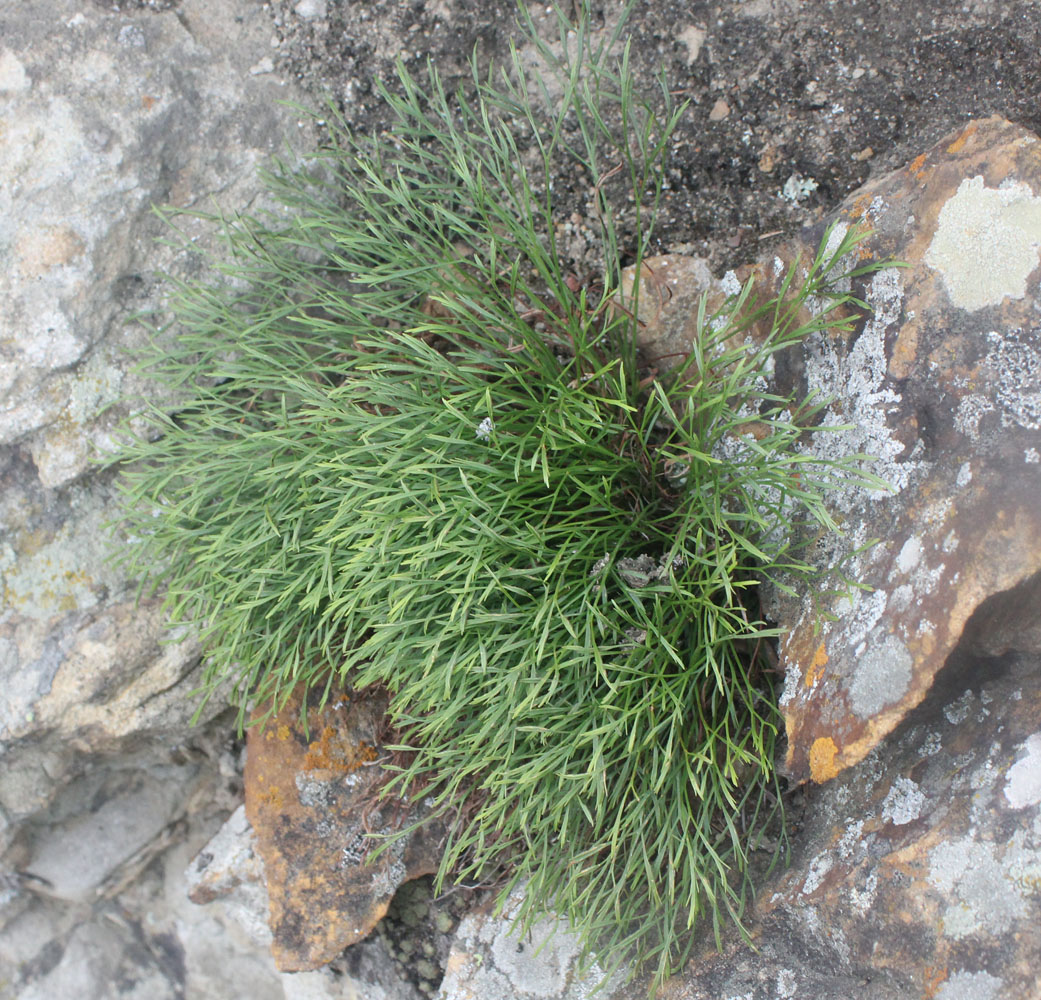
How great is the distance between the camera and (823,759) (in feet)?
6.01

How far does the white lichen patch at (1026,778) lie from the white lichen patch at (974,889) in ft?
0.37

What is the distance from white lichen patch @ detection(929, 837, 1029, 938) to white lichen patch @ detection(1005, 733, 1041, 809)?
0.37 ft

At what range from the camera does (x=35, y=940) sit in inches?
129

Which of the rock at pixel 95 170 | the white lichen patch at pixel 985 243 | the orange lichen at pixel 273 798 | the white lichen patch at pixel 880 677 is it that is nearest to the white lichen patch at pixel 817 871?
the white lichen patch at pixel 880 677

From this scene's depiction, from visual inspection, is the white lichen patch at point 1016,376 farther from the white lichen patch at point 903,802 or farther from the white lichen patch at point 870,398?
the white lichen patch at point 903,802

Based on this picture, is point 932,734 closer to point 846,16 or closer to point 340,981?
point 846,16

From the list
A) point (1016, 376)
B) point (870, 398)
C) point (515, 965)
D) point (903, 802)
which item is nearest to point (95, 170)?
point (870, 398)

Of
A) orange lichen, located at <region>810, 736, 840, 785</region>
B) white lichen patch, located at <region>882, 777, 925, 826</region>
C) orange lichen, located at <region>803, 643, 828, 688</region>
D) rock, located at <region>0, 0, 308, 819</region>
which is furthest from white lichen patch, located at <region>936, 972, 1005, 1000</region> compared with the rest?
rock, located at <region>0, 0, 308, 819</region>

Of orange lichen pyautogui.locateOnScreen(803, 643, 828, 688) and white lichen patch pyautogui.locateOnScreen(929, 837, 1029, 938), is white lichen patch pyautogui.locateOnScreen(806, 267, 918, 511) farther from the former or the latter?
white lichen patch pyautogui.locateOnScreen(929, 837, 1029, 938)

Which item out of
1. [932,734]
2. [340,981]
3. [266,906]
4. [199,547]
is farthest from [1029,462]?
[266,906]

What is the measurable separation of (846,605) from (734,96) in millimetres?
1510

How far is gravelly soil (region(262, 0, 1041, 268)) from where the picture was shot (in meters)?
2.12

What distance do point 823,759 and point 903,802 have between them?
195 millimetres

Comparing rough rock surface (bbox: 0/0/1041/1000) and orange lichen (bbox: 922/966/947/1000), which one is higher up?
rough rock surface (bbox: 0/0/1041/1000)
